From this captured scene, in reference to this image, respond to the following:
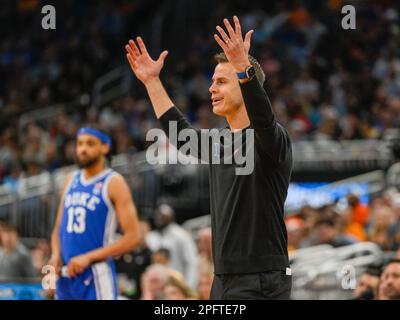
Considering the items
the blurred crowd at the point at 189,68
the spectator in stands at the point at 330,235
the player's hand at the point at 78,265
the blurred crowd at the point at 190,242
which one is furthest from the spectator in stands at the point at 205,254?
the blurred crowd at the point at 189,68

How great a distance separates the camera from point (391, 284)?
278 inches

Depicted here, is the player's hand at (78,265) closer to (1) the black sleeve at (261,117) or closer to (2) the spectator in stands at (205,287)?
(2) the spectator in stands at (205,287)

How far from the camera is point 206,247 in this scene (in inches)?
441

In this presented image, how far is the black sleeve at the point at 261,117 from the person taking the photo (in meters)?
4.59

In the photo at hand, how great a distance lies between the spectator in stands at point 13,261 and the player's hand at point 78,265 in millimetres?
3762

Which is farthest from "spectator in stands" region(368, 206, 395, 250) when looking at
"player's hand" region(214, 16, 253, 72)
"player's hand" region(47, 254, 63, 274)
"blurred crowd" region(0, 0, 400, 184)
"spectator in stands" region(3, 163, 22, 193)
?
"player's hand" region(214, 16, 253, 72)

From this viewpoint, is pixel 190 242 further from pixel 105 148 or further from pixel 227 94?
pixel 227 94

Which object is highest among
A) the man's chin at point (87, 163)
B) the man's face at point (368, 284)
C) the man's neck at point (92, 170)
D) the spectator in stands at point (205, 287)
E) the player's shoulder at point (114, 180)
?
the man's chin at point (87, 163)

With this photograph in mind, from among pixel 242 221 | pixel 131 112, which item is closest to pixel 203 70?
pixel 131 112

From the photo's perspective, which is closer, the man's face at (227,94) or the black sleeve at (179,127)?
the man's face at (227,94)

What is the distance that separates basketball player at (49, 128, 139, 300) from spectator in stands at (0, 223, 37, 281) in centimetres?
336

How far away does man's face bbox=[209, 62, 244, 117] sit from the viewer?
510cm
